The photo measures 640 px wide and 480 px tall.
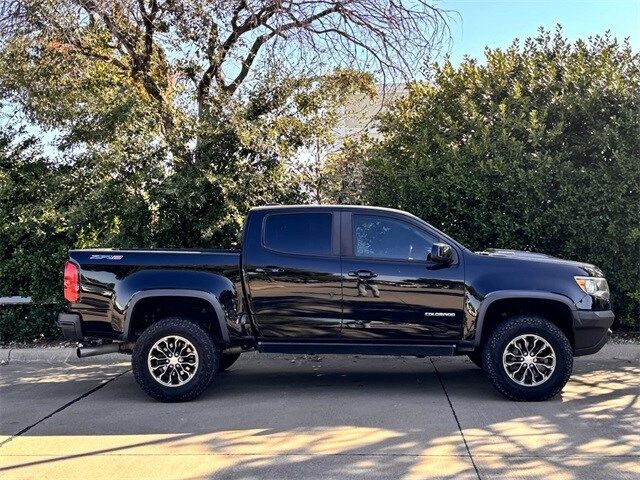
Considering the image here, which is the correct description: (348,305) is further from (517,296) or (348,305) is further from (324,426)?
(517,296)

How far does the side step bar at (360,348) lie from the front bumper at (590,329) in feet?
4.05

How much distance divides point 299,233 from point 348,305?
905 mm

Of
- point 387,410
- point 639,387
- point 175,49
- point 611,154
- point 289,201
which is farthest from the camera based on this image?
point 175,49

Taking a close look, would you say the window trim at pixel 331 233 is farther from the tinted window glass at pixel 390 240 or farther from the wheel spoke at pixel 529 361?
the wheel spoke at pixel 529 361

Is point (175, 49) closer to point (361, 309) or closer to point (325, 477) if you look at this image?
point (361, 309)

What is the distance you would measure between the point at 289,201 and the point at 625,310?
16.4 feet

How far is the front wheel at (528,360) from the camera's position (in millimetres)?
6465

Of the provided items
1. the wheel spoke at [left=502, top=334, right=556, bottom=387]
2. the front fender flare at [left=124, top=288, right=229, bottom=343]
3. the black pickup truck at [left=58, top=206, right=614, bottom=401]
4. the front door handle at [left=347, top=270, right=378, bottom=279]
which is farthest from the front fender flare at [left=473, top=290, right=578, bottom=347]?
the front fender flare at [left=124, top=288, right=229, bottom=343]

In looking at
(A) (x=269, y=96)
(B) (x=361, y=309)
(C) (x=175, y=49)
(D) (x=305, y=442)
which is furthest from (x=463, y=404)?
(C) (x=175, y=49)

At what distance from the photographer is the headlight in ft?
21.7

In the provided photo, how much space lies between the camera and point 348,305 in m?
6.63

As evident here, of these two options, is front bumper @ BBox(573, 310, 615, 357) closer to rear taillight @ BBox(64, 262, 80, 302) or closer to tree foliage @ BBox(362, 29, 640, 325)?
tree foliage @ BBox(362, 29, 640, 325)

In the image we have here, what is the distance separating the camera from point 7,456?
5.13 m

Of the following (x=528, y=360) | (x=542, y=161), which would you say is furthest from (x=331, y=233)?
(x=542, y=161)
